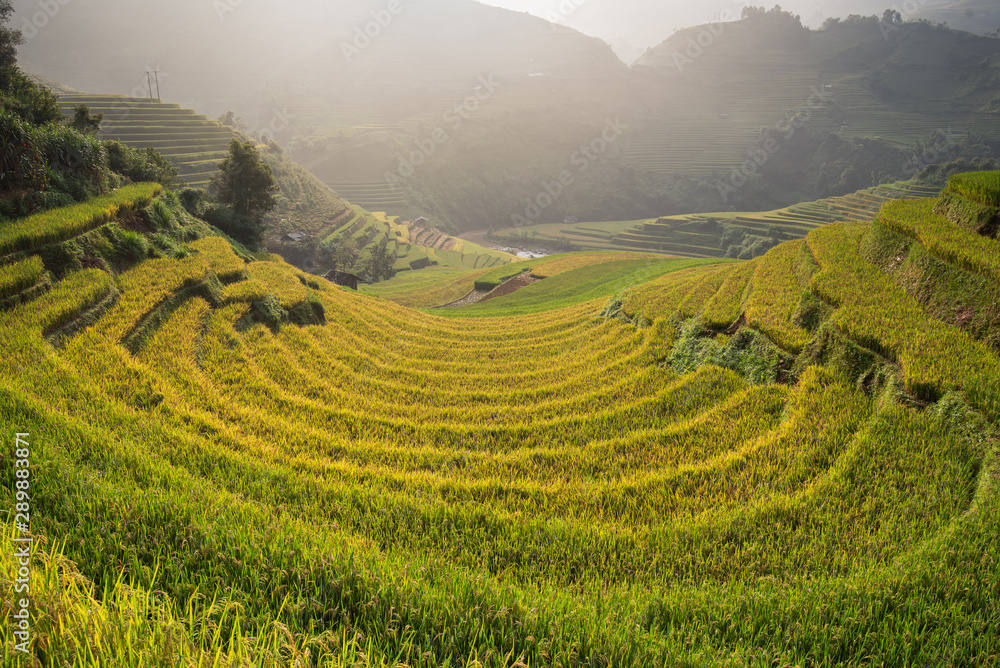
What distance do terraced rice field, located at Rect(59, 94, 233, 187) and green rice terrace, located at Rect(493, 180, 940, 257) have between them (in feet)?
250

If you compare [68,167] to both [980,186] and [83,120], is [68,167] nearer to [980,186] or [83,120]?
[83,120]

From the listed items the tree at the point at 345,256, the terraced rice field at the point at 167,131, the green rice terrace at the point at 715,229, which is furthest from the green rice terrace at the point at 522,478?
the green rice terrace at the point at 715,229

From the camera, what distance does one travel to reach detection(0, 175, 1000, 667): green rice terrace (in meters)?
2.37

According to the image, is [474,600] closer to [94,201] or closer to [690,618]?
[690,618]

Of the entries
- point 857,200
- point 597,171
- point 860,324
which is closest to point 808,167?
point 597,171

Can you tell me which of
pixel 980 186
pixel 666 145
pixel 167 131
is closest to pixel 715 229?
pixel 980 186

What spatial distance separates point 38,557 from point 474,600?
2530mm

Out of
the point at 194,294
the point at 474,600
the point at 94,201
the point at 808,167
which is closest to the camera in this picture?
the point at 474,600

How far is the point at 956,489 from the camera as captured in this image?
140 inches

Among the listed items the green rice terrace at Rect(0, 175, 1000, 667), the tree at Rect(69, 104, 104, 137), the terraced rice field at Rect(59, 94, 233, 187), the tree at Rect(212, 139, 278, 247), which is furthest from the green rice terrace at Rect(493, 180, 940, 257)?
the tree at Rect(69, 104, 104, 137)

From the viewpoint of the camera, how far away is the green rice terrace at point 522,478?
2371 millimetres

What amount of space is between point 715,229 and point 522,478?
110 meters

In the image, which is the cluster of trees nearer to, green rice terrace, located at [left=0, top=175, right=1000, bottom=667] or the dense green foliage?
green rice terrace, located at [left=0, top=175, right=1000, bottom=667]

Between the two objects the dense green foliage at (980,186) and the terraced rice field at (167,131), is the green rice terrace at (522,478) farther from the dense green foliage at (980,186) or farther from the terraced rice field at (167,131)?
the terraced rice field at (167,131)
